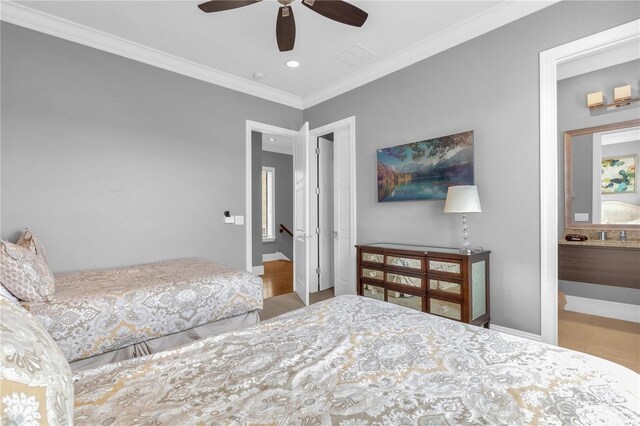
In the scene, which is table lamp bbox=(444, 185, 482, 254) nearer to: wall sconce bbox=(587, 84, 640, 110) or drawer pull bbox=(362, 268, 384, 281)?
drawer pull bbox=(362, 268, 384, 281)

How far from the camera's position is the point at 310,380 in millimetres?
944

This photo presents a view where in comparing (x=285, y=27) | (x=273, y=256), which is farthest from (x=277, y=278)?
(x=285, y=27)

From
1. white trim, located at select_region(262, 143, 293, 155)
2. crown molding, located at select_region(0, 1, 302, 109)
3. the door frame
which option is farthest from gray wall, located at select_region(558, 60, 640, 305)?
white trim, located at select_region(262, 143, 293, 155)

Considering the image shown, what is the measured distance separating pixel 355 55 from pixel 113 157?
112 inches

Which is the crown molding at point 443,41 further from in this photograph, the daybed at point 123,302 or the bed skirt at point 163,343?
the bed skirt at point 163,343

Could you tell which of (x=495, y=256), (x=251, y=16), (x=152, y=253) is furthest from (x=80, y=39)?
(x=495, y=256)

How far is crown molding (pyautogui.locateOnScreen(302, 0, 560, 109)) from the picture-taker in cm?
257

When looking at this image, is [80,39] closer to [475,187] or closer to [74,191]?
[74,191]

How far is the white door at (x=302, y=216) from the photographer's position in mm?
3957

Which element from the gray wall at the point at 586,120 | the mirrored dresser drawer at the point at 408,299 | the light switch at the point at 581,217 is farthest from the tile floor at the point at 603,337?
the mirrored dresser drawer at the point at 408,299

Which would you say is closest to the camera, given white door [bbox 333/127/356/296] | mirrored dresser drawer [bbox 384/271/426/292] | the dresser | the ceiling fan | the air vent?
the ceiling fan

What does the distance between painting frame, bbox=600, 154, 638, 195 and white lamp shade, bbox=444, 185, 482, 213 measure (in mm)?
1999

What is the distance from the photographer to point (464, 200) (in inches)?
104

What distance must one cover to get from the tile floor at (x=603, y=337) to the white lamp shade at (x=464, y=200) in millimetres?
1454
